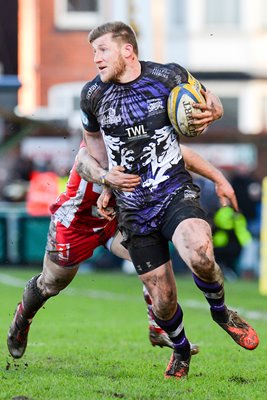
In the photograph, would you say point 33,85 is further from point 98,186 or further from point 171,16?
point 98,186

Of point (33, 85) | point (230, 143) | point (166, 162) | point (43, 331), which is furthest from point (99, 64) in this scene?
point (33, 85)

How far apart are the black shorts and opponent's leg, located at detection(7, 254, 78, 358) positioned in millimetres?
828

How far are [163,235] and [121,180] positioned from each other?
0.43m

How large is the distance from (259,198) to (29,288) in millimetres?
12795

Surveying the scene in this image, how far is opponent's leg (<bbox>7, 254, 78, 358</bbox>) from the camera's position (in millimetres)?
8305

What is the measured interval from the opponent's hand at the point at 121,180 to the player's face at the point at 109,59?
22.2 inches

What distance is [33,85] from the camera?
30984 millimetres

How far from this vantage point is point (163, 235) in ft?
24.7

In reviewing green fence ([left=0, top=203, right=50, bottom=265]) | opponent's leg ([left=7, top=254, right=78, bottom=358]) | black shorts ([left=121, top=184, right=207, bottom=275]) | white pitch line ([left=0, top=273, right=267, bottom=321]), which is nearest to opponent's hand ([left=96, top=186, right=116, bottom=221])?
black shorts ([left=121, top=184, right=207, bottom=275])

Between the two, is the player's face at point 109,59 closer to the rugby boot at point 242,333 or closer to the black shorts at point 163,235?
the black shorts at point 163,235

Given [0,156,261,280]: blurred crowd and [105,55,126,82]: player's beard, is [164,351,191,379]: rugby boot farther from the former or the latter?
[0,156,261,280]: blurred crowd

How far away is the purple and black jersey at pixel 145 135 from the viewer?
7512 mm

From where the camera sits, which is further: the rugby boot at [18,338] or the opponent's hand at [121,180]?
the rugby boot at [18,338]

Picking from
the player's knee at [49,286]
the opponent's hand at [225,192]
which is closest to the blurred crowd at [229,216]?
the player's knee at [49,286]
